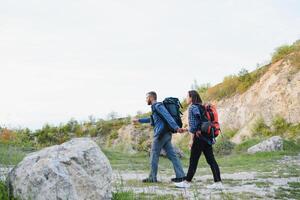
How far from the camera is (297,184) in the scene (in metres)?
10.9

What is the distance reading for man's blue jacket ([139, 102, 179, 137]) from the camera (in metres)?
10.8

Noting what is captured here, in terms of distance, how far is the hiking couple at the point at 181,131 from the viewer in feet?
32.8

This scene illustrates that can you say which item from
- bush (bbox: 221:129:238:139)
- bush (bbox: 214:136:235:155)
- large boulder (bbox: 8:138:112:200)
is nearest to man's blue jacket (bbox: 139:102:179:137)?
large boulder (bbox: 8:138:112:200)

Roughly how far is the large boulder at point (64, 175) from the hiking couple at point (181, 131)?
337 centimetres

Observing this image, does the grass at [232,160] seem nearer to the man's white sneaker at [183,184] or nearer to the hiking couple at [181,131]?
the hiking couple at [181,131]

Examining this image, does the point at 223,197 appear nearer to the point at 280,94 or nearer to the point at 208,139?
the point at 208,139

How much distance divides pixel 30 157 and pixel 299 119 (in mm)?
23189

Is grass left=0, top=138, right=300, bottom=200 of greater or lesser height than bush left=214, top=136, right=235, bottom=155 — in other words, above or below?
below

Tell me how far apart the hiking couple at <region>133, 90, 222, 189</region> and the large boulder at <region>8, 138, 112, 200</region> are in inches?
133

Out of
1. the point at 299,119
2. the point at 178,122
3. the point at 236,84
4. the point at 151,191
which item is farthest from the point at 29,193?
the point at 236,84

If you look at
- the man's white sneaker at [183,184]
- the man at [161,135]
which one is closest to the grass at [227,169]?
the man's white sneaker at [183,184]

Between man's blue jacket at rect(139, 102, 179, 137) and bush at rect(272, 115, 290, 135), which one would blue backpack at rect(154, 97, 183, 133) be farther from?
bush at rect(272, 115, 290, 135)

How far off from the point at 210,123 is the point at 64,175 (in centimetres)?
430

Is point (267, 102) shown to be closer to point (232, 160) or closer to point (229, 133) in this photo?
point (229, 133)
